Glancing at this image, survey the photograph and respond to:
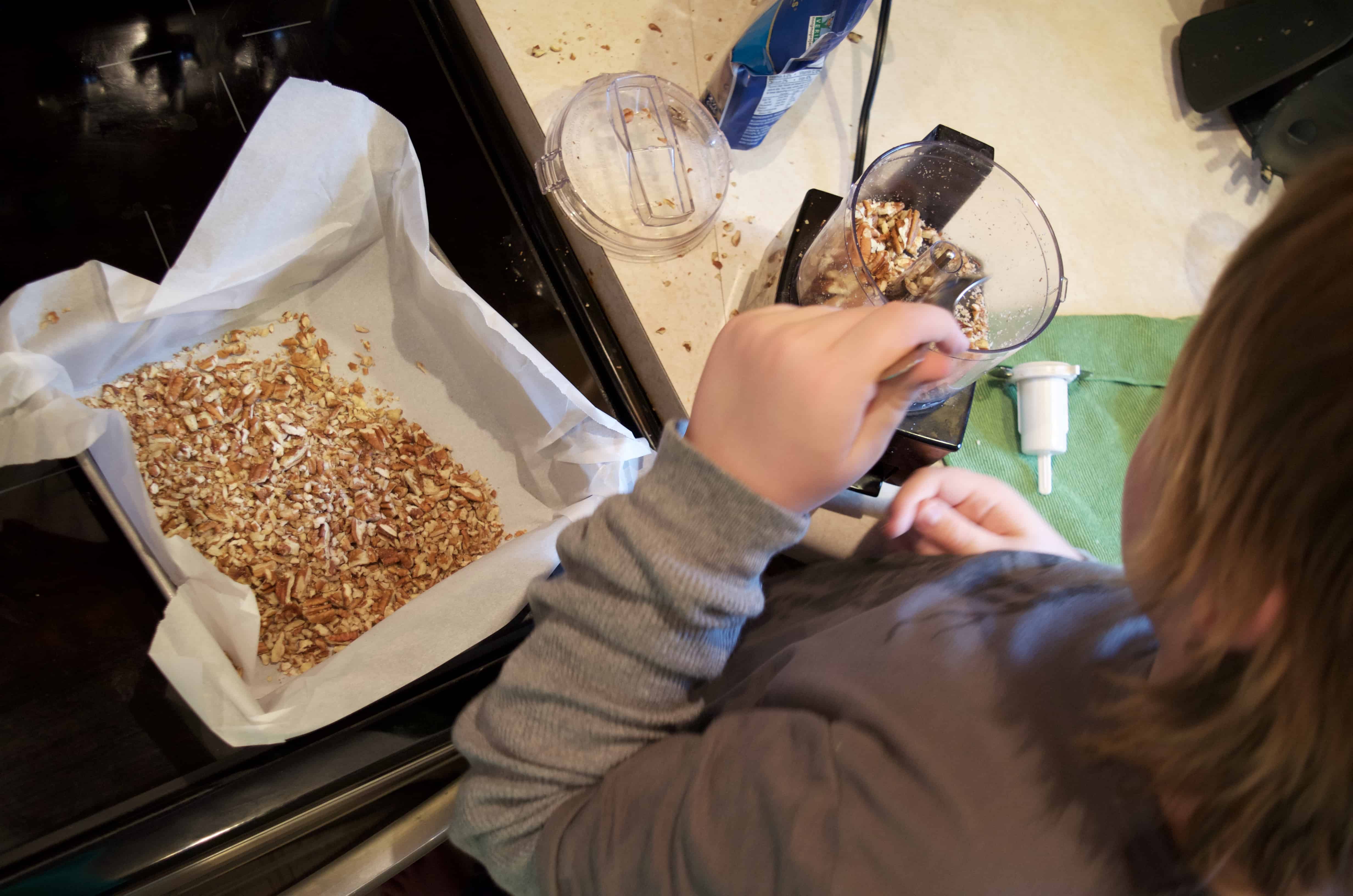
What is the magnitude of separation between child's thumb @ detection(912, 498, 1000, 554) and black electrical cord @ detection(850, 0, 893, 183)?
34 cm

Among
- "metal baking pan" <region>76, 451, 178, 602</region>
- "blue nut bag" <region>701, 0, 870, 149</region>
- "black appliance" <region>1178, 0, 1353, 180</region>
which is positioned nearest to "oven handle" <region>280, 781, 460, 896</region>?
"metal baking pan" <region>76, 451, 178, 602</region>

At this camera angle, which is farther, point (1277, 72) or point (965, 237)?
point (1277, 72)

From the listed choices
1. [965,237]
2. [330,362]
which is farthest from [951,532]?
[330,362]

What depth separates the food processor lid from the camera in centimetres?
62

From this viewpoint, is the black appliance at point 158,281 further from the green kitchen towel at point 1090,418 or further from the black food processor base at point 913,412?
the green kitchen towel at point 1090,418

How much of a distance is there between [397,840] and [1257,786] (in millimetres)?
592

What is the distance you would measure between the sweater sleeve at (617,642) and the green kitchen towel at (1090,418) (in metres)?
0.34

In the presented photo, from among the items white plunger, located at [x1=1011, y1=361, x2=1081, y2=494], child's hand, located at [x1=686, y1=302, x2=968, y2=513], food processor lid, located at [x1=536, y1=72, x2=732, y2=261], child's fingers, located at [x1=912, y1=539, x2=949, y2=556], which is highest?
food processor lid, located at [x1=536, y1=72, x2=732, y2=261]

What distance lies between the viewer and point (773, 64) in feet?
1.87

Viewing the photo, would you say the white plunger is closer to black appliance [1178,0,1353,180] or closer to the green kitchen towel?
→ the green kitchen towel

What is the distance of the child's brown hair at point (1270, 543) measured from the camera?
232 millimetres

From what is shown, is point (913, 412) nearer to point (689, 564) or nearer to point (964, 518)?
point (964, 518)

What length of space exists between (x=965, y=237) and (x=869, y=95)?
198 mm

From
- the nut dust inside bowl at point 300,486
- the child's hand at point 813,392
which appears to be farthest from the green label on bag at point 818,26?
the nut dust inside bowl at point 300,486
